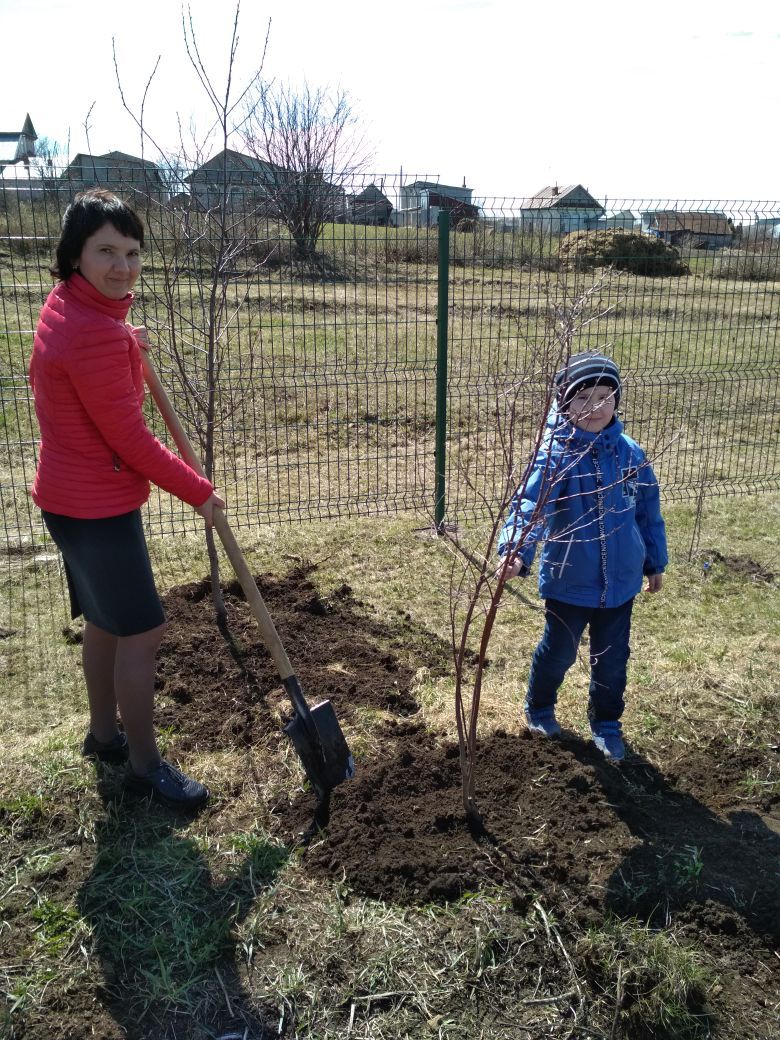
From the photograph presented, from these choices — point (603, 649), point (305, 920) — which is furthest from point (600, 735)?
point (305, 920)

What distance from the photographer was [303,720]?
304 centimetres

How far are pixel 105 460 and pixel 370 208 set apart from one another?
3.54 metres

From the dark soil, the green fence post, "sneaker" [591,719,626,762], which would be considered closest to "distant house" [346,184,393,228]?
the green fence post

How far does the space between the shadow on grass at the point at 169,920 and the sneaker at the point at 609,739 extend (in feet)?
4.40

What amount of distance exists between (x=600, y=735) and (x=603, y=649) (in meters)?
0.37

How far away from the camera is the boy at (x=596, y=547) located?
3115 mm

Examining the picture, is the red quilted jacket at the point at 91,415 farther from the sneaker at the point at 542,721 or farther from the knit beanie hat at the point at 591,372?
the sneaker at the point at 542,721

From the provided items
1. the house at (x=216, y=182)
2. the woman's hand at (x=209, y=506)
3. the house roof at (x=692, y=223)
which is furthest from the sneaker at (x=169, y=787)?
the house roof at (x=692, y=223)

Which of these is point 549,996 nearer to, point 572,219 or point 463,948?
point 463,948

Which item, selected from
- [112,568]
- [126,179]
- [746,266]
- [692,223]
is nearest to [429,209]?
[126,179]

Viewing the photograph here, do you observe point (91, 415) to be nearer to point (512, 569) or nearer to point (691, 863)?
point (512, 569)

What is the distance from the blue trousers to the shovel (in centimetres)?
89

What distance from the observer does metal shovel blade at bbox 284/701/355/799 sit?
3043 millimetres

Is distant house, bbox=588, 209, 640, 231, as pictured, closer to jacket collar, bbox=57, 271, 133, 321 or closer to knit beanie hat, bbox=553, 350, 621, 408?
knit beanie hat, bbox=553, 350, 621, 408
